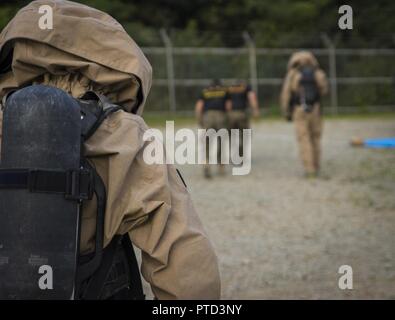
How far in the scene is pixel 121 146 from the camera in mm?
2055

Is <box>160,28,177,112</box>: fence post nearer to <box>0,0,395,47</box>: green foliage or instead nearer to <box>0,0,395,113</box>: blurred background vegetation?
<box>0,0,395,113</box>: blurred background vegetation

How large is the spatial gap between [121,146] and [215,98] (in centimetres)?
944

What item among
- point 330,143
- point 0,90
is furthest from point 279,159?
point 0,90

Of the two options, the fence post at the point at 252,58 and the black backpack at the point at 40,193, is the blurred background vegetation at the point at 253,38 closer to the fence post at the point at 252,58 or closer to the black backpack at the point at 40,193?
the fence post at the point at 252,58

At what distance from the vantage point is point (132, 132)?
2.10 meters

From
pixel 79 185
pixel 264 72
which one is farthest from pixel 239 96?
pixel 264 72

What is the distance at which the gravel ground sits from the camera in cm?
518

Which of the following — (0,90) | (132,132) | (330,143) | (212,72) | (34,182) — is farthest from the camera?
(212,72)

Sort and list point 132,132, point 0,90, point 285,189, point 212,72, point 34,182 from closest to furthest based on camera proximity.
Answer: point 34,182 < point 132,132 < point 0,90 < point 285,189 < point 212,72

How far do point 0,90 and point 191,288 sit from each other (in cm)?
93

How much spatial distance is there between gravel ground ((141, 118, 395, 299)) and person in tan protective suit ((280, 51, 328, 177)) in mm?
388

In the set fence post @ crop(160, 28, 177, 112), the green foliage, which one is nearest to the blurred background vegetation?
the green foliage

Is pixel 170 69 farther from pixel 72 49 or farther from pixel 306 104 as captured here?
pixel 72 49
